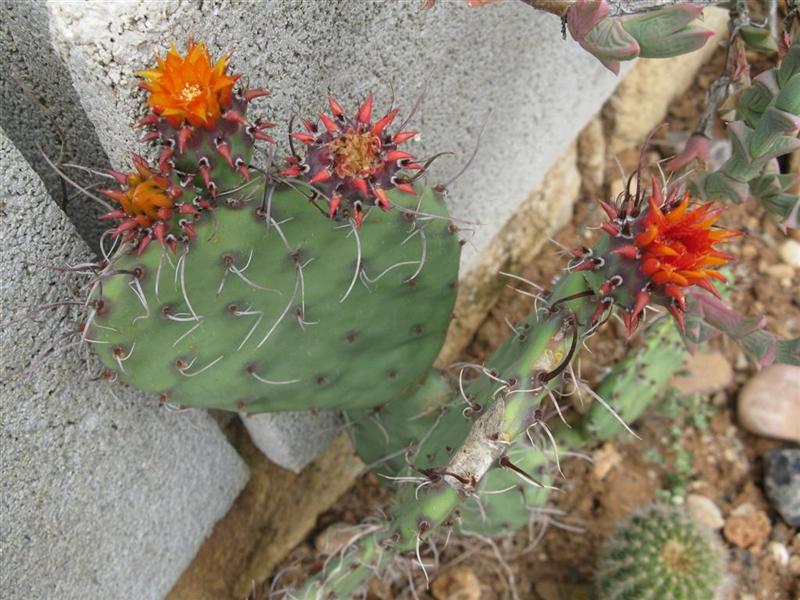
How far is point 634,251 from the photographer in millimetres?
1025

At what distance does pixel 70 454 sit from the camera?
4.27ft

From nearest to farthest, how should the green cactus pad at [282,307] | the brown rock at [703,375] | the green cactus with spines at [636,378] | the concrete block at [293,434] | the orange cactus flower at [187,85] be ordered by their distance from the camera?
the orange cactus flower at [187,85], the green cactus pad at [282,307], the concrete block at [293,434], the green cactus with spines at [636,378], the brown rock at [703,375]

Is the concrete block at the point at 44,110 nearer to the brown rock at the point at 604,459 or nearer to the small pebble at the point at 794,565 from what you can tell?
the brown rock at the point at 604,459

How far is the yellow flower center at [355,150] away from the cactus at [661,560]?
114cm

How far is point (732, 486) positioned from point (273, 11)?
1670 mm

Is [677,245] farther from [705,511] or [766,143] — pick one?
[705,511]

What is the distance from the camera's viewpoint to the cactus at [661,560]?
1710 mm

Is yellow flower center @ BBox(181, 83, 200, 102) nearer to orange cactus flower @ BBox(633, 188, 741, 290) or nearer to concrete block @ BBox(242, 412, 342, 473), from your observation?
orange cactus flower @ BBox(633, 188, 741, 290)

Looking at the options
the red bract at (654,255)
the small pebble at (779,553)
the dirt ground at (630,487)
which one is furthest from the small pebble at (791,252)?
the red bract at (654,255)

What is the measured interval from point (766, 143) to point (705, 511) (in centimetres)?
117

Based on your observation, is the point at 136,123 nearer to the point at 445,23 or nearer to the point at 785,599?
the point at 445,23

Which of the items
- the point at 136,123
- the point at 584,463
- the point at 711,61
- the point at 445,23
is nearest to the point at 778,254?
the point at 711,61

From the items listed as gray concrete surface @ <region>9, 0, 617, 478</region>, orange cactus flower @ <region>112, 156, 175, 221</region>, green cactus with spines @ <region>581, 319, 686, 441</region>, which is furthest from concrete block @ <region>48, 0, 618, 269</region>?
green cactus with spines @ <region>581, 319, 686, 441</region>

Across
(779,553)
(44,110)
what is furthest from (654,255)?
(779,553)
